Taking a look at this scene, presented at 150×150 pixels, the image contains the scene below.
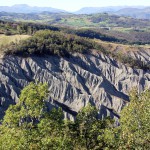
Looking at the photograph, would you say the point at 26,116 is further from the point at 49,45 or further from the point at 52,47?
the point at 49,45

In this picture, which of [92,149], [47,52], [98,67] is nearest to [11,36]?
[47,52]

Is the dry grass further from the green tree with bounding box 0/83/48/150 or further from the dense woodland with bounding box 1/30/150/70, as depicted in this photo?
the green tree with bounding box 0/83/48/150

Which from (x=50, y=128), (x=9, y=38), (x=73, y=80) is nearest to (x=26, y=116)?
(x=50, y=128)

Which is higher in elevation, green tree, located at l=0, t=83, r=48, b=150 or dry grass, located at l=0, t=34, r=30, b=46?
green tree, located at l=0, t=83, r=48, b=150

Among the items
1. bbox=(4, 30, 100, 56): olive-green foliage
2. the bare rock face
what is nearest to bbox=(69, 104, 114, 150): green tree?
the bare rock face

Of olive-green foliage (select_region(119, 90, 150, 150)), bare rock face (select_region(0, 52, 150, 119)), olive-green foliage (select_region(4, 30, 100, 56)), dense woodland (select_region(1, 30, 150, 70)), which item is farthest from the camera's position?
olive-green foliage (select_region(4, 30, 100, 56))

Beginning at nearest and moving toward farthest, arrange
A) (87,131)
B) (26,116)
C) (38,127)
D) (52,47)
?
(26,116) < (38,127) < (87,131) < (52,47)

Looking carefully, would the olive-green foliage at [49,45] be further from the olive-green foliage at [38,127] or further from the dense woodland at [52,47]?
the olive-green foliage at [38,127]

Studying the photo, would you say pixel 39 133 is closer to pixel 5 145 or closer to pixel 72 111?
pixel 5 145

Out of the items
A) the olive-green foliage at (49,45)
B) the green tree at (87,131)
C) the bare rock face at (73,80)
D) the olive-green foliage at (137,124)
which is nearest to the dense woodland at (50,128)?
the olive-green foliage at (137,124)
